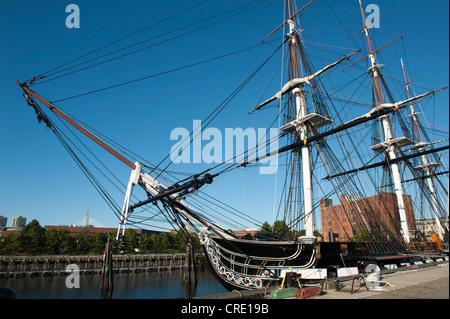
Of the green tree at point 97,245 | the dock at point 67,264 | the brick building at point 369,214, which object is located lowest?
the dock at point 67,264

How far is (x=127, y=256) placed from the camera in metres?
57.6

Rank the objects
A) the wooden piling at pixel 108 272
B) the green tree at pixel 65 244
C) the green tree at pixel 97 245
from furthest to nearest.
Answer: the green tree at pixel 97 245
the green tree at pixel 65 244
the wooden piling at pixel 108 272

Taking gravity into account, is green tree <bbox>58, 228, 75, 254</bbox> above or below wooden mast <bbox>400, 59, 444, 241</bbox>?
below

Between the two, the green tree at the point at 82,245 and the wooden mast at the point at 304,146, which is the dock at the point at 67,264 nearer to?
the green tree at the point at 82,245

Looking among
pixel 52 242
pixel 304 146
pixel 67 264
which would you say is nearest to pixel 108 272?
pixel 304 146

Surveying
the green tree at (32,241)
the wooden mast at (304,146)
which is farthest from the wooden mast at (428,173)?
the green tree at (32,241)

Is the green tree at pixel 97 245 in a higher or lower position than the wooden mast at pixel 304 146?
lower

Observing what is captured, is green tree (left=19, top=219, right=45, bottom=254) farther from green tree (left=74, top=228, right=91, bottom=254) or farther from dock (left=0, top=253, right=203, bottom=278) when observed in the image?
dock (left=0, top=253, right=203, bottom=278)

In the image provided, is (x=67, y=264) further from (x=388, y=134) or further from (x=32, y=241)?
(x=388, y=134)

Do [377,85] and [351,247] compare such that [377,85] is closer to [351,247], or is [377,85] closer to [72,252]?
[351,247]

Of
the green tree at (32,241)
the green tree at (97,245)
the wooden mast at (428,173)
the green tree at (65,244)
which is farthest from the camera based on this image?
the green tree at (97,245)

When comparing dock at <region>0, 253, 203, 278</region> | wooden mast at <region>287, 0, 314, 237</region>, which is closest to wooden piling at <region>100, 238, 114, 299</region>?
dock at <region>0, 253, 203, 278</region>

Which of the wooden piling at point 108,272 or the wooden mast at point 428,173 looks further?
the wooden mast at point 428,173
